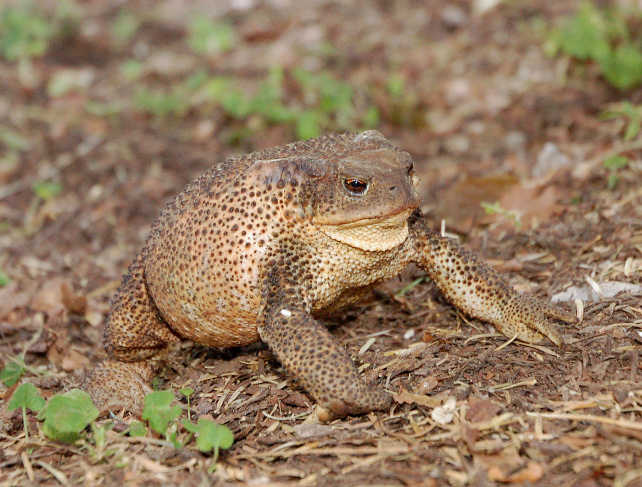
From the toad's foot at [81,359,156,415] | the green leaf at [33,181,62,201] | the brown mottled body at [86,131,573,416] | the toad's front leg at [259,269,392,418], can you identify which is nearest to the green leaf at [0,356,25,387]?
the toad's foot at [81,359,156,415]

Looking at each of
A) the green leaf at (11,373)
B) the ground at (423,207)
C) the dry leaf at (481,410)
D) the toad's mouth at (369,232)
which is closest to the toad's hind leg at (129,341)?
the ground at (423,207)

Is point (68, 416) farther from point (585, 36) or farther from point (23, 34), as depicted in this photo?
point (23, 34)

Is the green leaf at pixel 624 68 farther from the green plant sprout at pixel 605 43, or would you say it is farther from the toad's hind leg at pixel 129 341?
the toad's hind leg at pixel 129 341

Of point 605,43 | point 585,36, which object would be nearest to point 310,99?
point 585,36

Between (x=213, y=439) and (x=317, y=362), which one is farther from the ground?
(x=317, y=362)

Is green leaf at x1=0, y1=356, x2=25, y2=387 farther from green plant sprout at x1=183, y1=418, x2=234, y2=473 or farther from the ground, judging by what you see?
green plant sprout at x1=183, y1=418, x2=234, y2=473

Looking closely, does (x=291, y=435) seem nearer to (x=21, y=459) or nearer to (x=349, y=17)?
(x=21, y=459)
